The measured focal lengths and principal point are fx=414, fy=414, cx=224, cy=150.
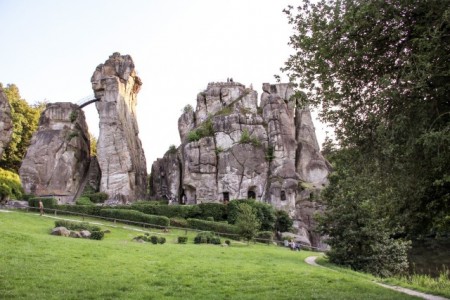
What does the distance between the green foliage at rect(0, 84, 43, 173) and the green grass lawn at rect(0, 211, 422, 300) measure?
45.4 metres

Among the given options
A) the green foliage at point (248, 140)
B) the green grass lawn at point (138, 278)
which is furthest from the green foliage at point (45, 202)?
the green foliage at point (248, 140)

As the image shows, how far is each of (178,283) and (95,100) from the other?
181 feet

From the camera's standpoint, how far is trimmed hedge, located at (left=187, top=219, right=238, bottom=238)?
44031 millimetres

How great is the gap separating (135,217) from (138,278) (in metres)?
28.5

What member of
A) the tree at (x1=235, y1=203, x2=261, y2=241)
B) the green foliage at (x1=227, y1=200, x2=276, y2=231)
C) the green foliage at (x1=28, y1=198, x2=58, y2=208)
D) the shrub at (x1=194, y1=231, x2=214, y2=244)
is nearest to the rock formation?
the green foliage at (x1=227, y1=200, x2=276, y2=231)

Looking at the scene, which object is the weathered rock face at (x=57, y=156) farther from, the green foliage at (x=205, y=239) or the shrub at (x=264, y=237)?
the green foliage at (x=205, y=239)

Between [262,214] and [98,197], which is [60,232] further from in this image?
[98,197]

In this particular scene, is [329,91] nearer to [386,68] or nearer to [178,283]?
[386,68]

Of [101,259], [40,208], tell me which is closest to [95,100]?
[40,208]

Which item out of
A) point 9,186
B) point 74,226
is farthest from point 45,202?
Result: point 74,226

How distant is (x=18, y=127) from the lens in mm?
64875

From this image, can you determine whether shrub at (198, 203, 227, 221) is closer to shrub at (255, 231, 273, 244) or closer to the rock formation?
the rock formation

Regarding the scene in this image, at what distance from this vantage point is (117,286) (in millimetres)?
13219

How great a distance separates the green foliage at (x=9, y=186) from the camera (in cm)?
4406
